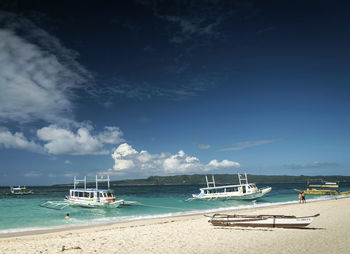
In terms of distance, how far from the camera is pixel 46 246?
1418 cm

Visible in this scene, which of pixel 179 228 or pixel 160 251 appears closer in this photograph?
pixel 160 251

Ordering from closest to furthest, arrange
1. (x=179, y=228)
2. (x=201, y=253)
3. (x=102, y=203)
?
(x=201, y=253) → (x=179, y=228) → (x=102, y=203)

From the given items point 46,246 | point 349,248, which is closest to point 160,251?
point 46,246

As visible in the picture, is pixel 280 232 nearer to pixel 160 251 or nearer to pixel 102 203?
pixel 160 251

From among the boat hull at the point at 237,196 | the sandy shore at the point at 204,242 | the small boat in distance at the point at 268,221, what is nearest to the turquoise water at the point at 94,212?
the boat hull at the point at 237,196

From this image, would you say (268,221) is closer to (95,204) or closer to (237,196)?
(95,204)

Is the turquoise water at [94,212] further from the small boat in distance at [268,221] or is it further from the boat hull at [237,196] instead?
the small boat in distance at [268,221]

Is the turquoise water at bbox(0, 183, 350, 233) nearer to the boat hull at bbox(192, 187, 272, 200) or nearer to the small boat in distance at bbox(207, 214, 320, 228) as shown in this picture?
the boat hull at bbox(192, 187, 272, 200)

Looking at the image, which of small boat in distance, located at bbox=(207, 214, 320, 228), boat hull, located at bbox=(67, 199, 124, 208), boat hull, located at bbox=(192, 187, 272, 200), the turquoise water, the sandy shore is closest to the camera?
the sandy shore

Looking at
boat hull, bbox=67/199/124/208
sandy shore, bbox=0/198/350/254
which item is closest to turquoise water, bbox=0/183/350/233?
boat hull, bbox=67/199/124/208

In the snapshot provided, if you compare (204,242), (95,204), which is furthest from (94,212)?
(204,242)

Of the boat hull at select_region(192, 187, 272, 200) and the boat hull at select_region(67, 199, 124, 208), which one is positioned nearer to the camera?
the boat hull at select_region(67, 199, 124, 208)

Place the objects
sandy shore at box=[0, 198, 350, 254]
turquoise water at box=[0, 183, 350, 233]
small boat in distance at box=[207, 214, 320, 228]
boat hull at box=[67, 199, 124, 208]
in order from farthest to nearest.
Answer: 1. boat hull at box=[67, 199, 124, 208]
2. turquoise water at box=[0, 183, 350, 233]
3. small boat in distance at box=[207, 214, 320, 228]
4. sandy shore at box=[0, 198, 350, 254]

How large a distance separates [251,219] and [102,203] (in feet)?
89.4
